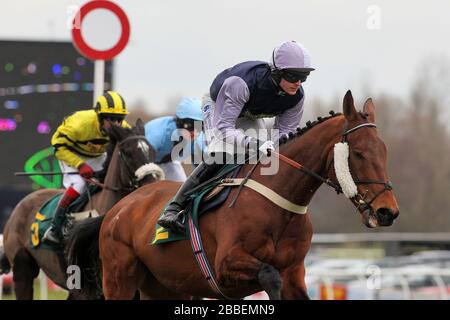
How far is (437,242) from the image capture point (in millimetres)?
21000

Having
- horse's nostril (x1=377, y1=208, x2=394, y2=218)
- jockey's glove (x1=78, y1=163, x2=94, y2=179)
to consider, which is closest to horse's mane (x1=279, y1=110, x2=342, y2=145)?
horse's nostril (x1=377, y1=208, x2=394, y2=218)

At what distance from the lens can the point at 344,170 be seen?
17.8 ft

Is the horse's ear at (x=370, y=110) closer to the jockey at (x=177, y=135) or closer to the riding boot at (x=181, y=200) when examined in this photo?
the riding boot at (x=181, y=200)

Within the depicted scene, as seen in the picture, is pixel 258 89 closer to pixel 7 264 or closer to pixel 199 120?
pixel 199 120

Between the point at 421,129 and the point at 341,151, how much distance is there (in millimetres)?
47483

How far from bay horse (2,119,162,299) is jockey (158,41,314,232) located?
1.44 meters

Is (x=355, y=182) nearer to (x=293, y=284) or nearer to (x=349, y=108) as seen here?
(x=349, y=108)

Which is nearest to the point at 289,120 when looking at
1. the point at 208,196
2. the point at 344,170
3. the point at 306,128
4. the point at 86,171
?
the point at 306,128

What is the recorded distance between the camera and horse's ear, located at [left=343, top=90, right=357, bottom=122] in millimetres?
5496

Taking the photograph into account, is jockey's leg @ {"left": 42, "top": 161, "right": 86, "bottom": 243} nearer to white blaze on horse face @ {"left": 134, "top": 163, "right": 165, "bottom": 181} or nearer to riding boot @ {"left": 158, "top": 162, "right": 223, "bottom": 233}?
white blaze on horse face @ {"left": 134, "top": 163, "right": 165, "bottom": 181}

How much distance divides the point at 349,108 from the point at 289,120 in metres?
0.82

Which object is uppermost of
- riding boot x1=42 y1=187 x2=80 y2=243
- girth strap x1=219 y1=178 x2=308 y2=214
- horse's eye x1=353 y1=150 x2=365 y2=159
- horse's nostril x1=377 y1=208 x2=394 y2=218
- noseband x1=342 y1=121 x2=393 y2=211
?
horse's eye x1=353 y1=150 x2=365 y2=159

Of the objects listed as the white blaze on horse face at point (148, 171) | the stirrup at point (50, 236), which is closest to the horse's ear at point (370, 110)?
the white blaze on horse face at point (148, 171)

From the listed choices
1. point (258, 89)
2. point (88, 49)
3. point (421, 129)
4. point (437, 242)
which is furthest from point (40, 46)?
point (421, 129)
